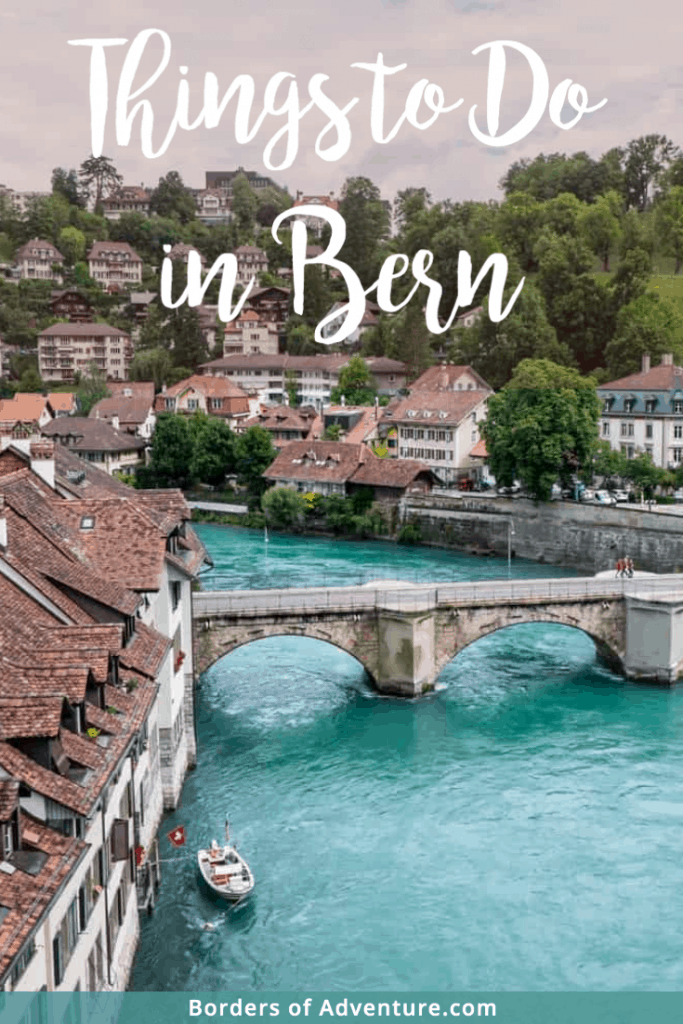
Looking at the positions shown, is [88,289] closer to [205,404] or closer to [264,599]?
→ [205,404]

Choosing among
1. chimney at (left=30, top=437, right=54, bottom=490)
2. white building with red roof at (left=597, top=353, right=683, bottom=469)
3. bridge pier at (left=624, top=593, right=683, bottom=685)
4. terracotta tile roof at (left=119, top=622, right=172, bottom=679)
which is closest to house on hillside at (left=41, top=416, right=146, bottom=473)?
white building with red roof at (left=597, top=353, right=683, bottom=469)

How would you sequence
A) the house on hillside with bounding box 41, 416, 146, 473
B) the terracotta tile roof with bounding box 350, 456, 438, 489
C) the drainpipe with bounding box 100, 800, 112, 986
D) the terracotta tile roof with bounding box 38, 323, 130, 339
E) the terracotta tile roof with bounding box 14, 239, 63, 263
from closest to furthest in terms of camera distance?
the drainpipe with bounding box 100, 800, 112, 986
the terracotta tile roof with bounding box 350, 456, 438, 489
the house on hillside with bounding box 41, 416, 146, 473
the terracotta tile roof with bounding box 38, 323, 130, 339
the terracotta tile roof with bounding box 14, 239, 63, 263

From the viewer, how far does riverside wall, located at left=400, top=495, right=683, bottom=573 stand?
8200 centimetres

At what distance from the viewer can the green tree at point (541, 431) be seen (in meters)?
88.7

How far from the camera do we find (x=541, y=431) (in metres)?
88.9

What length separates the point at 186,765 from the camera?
44.1m

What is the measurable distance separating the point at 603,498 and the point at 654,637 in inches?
1356

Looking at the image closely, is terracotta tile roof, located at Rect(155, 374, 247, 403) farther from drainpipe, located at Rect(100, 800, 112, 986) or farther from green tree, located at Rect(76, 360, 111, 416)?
drainpipe, located at Rect(100, 800, 112, 986)

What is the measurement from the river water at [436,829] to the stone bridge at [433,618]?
144 centimetres

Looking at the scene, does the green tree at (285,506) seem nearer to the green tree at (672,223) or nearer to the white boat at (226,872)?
the green tree at (672,223)

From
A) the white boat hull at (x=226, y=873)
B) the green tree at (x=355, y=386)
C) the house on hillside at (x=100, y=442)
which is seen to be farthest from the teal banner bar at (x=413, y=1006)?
the green tree at (x=355, y=386)

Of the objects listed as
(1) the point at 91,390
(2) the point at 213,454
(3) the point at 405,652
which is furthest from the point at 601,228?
(3) the point at 405,652

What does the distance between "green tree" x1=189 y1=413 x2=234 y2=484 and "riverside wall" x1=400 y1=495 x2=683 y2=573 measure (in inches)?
798

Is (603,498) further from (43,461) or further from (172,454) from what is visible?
(43,461)
